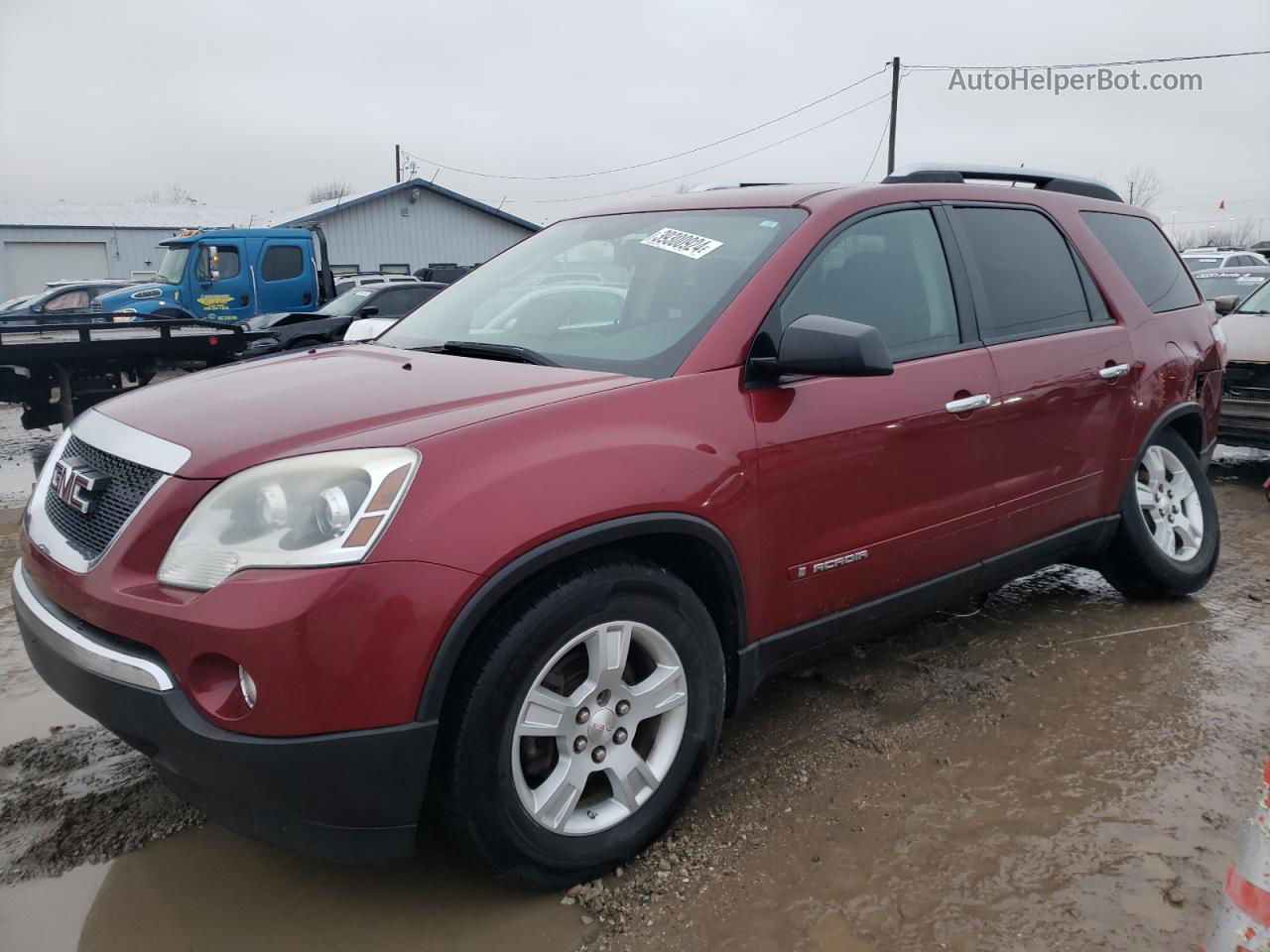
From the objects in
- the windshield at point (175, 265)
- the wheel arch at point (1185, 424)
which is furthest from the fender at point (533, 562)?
the windshield at point (175, 265)

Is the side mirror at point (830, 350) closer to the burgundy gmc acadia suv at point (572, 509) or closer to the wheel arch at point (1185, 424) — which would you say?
the burgundy gmc acadia suv at point (572, 509)

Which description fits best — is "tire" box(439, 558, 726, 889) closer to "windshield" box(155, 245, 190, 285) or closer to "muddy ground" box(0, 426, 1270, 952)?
"muddy ground" box(0, 426, 1270, 952)

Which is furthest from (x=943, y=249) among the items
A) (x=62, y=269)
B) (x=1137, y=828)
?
(x=62, y=269)

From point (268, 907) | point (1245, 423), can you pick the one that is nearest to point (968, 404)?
point (268, 907)

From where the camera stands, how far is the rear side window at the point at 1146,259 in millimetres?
4137

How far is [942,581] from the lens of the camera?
3246mm

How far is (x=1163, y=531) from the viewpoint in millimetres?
4273

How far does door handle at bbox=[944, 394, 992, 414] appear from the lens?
3.10m

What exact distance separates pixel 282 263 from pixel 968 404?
15599mm

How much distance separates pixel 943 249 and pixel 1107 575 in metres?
1.88

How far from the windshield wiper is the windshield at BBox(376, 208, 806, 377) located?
36 millimetres

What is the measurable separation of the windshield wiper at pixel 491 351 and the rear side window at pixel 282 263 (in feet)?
48.4

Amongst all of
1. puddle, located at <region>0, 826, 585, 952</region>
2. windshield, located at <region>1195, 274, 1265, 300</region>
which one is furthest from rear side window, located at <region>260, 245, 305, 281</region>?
puddle, located at <region>0, 826, 585, 952</region>

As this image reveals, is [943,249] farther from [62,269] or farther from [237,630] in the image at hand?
[62,269]
